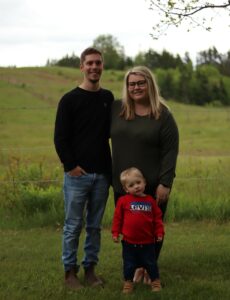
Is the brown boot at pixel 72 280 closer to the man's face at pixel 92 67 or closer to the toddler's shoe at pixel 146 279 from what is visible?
the toddler's shoe at pixel 146 279

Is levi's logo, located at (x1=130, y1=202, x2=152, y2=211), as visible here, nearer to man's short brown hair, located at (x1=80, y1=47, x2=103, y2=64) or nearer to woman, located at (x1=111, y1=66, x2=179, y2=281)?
woman, located at (x1=111, y1=66, x2=179, y2=281)

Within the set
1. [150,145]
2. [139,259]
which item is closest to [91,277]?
[139,259]

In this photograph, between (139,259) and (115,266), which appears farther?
(115,266)

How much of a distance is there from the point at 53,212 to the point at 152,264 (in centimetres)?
408

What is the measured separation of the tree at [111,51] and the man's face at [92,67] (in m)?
91.3

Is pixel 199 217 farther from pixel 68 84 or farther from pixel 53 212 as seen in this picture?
pixel 68 84

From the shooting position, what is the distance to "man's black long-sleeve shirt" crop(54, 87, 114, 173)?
191 inches


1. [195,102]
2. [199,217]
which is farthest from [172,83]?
[199,217]

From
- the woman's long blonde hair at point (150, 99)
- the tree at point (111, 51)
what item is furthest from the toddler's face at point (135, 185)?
the tree at point (111, 51)

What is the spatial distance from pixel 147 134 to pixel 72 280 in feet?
5.20

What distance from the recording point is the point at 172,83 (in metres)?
75.3

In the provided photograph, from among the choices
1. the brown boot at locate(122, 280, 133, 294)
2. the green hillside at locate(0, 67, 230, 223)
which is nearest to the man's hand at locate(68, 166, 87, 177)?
the brown boot at locate(122, 280, 133, 294)

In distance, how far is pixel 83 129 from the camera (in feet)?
16.1

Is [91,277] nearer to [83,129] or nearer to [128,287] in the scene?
[128,287]
